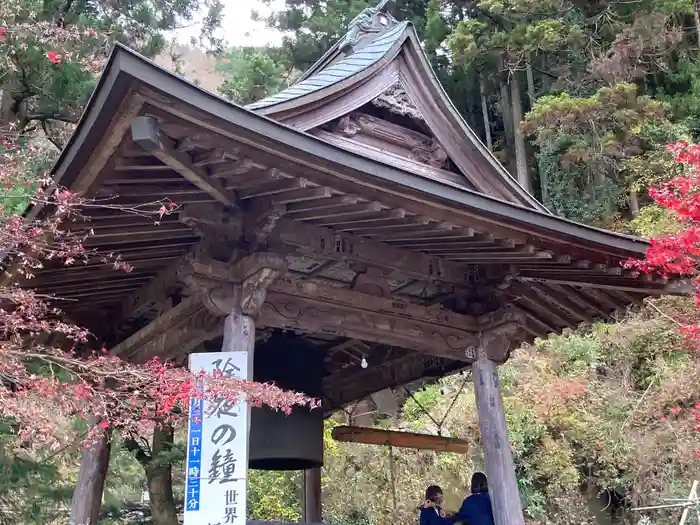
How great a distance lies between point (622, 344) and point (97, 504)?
9801mm

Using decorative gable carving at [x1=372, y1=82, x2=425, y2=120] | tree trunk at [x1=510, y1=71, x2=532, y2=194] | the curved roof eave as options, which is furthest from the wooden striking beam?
tree trunk at [x1=510, y1=71, x2=532, y2=194]

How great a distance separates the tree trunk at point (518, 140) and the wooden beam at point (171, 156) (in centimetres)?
1397

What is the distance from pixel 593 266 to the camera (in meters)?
5.09

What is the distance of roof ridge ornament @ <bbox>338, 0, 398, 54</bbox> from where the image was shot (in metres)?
6.70

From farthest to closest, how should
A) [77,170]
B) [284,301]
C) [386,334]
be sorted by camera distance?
[386,334], [284,301], [77,170]

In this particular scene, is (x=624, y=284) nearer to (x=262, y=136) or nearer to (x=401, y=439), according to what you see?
(x=401, y=439)

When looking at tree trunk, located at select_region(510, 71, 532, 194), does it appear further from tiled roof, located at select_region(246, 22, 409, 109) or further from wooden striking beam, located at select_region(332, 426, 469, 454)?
tiled roof, located at select_region(246, 22, 409, 109)

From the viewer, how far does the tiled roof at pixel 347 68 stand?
5220 millimetres

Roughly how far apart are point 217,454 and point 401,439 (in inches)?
137

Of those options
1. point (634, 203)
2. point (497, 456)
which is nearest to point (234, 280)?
point (497, 456)

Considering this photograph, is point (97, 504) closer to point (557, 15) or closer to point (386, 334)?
point (386, 334)

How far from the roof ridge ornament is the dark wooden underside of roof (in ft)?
8.51

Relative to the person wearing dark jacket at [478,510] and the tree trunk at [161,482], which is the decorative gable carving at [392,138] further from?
the tree trunk at [161,482]

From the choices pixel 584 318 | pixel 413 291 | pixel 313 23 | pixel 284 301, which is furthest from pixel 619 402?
pixel 313 23
